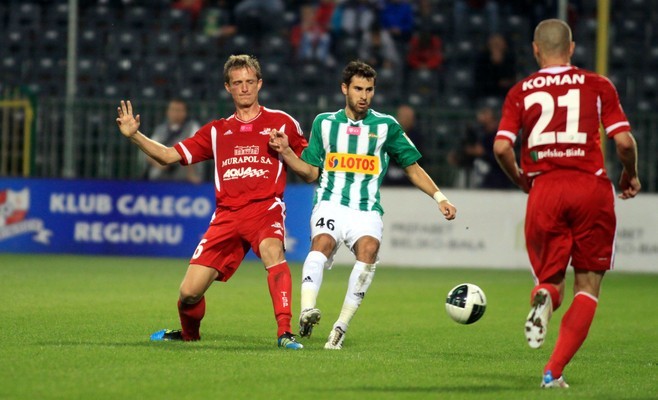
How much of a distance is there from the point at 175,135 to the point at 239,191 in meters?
9.13

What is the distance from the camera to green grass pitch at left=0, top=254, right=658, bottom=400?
22.0ft

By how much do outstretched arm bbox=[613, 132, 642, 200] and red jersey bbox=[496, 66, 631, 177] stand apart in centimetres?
6

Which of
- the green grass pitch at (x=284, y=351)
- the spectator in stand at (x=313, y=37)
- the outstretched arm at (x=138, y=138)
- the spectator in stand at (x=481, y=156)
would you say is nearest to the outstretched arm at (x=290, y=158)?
the outstretched arm at (x=138, y=138)

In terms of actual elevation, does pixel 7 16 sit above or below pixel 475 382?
above

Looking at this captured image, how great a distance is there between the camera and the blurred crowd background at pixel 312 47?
2142 centimetres

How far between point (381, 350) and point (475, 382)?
5.39 ft

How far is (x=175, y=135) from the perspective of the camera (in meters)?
17.9

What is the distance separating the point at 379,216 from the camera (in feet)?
29.3

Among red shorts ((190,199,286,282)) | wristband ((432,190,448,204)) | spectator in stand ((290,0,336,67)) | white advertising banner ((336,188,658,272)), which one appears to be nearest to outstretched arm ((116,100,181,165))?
red shorts ((190,199,286,282))

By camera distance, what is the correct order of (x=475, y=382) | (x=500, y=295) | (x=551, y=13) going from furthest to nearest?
(x=551, y=13), (x=500, y=295), (x=475, y=382)

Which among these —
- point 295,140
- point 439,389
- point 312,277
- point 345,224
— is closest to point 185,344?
point 312,277

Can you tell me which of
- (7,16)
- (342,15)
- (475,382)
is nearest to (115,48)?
Result: (7,16)

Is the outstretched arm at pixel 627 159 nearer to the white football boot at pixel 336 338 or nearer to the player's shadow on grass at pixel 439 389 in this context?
the player's shadow on grass at pixel 439 389

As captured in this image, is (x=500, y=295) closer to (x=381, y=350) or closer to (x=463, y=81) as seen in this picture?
(x=381, y=350)
